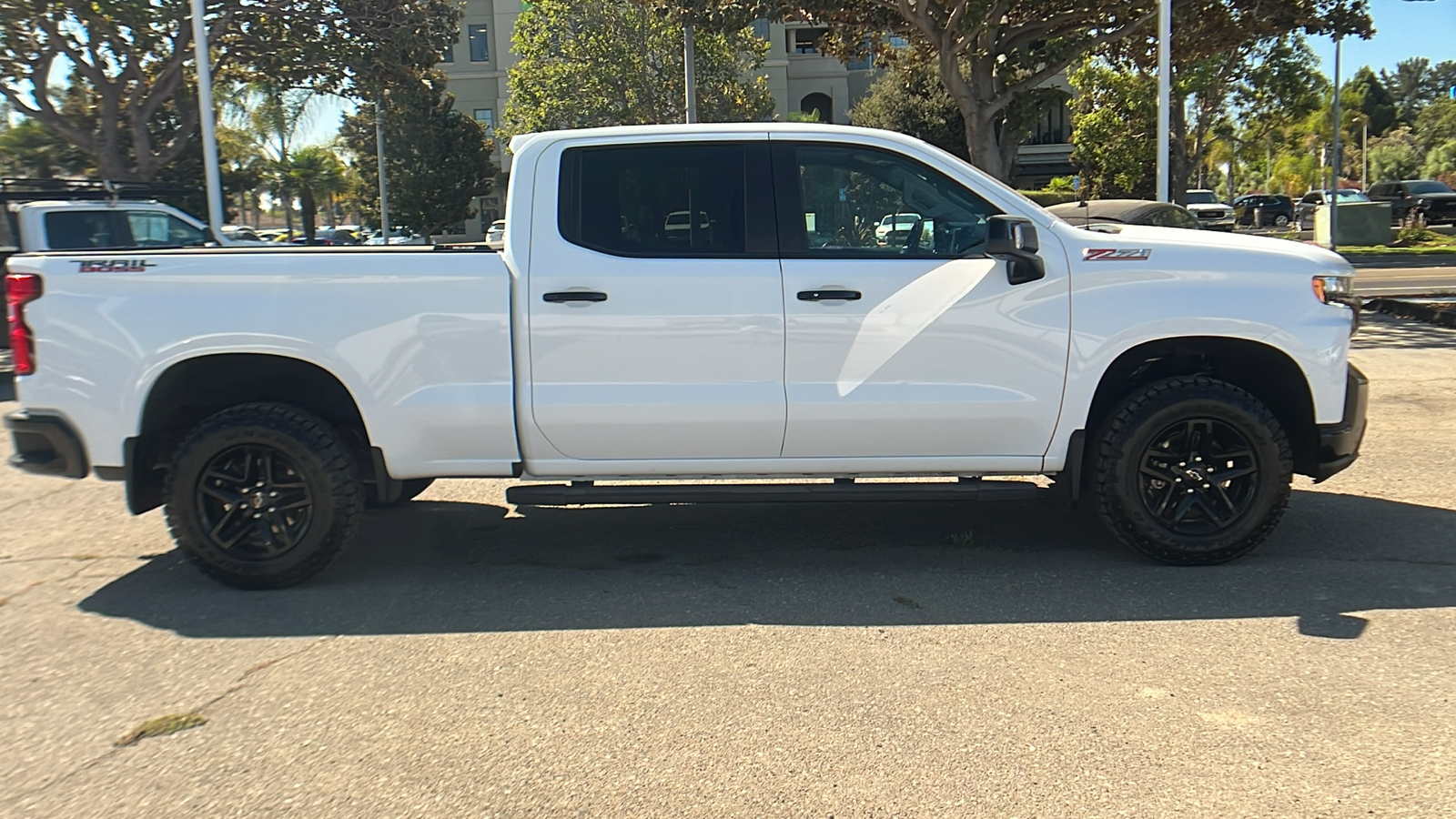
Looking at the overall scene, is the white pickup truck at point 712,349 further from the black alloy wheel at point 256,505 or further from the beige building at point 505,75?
the beige building at point 505,75

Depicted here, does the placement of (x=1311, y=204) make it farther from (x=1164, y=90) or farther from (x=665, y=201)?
(x=665, y=201)

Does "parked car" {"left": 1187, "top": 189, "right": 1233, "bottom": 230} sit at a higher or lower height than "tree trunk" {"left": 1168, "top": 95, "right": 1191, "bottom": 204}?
lower

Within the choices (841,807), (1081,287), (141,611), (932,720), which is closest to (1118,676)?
(932,720)

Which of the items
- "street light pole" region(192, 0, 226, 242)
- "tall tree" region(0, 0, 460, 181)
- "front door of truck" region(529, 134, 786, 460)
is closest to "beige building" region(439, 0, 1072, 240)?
"tall tree" region(0, 0, 460, 181)

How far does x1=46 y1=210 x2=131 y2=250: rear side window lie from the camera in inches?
575

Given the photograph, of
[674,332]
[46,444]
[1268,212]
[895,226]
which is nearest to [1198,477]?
[895,226]

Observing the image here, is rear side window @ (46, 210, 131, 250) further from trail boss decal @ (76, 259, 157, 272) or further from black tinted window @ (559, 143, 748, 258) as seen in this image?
black tinted window @ (559, 143, 748, 258)

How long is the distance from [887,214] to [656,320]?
1.16 m

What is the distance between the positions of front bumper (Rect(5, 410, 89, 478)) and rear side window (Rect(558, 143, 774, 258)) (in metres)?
2.39

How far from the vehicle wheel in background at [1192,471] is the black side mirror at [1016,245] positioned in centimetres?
75

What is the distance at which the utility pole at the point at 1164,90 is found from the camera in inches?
656

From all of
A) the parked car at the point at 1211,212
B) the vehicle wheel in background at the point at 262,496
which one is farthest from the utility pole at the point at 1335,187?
the vehicle wheel in background at the point at 262,496

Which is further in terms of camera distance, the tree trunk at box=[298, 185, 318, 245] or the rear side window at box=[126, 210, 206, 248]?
the tree trunk at box=[298, 185, 318, 245]

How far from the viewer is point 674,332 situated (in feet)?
17.3
